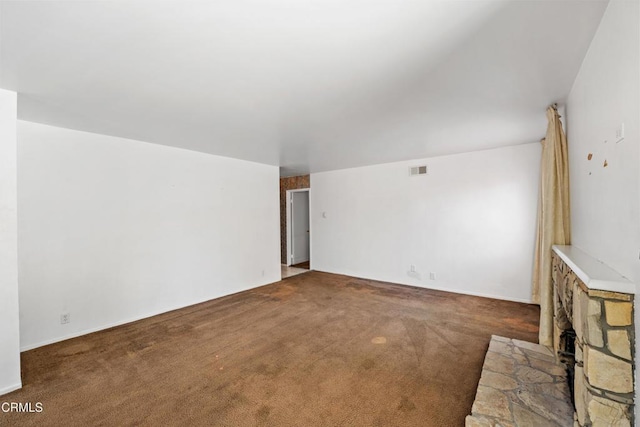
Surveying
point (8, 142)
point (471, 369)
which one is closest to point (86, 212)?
point (8, 142)

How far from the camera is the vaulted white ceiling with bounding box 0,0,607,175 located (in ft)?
4.53

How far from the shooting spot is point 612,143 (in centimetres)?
142

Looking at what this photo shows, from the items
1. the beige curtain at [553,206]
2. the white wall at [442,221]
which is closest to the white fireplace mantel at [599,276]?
the beige curtain at [553,206]

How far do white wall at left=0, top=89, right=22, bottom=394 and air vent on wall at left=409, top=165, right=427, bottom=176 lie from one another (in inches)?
205

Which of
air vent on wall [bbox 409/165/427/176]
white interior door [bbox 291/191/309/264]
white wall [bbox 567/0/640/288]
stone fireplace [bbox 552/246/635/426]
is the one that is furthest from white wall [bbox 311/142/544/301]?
stone fireplace [bbox 552/246/635/426]

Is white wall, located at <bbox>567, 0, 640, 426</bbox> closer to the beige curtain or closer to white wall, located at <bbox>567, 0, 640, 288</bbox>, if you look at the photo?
white wall, located at <bbox>567, 0, 640, 288</bbox>

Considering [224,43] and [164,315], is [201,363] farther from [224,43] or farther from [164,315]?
[224,43]

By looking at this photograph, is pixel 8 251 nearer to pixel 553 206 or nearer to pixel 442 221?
pixel 553 206

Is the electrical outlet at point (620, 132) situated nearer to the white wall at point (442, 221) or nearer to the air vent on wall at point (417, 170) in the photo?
the white wall at point (442, 221)

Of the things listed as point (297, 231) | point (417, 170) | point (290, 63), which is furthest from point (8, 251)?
point (297, 231)

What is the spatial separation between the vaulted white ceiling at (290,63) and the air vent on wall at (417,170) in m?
1.77

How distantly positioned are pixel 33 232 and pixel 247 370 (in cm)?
277

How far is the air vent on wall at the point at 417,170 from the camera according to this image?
509 cm

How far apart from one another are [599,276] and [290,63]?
211cm
